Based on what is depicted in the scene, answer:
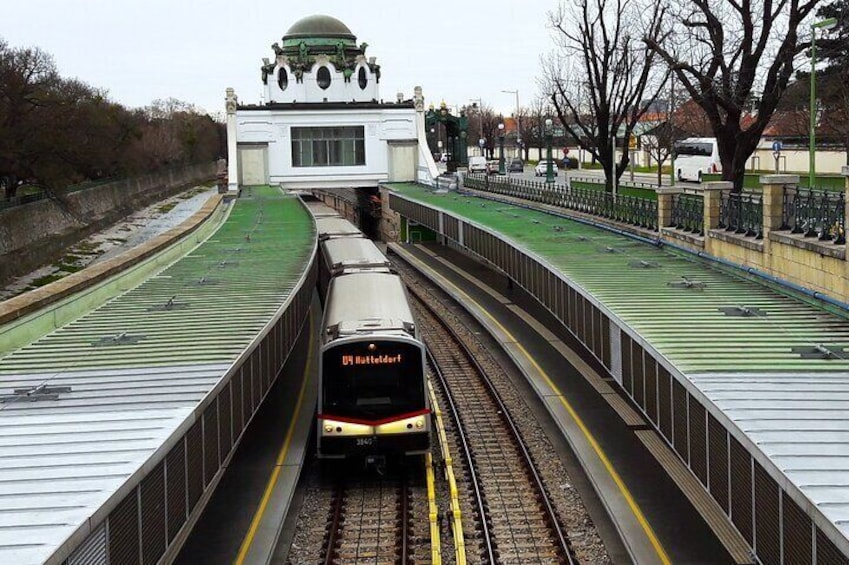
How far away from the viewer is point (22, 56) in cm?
6694

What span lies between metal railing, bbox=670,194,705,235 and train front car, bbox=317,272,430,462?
12704 mm

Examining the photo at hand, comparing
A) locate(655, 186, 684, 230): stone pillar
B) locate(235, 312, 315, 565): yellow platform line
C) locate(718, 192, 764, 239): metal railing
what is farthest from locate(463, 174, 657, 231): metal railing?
locate(235, 312, 315, 565): yellow platform line

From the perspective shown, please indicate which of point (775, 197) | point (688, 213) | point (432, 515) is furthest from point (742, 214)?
point (432, 515)

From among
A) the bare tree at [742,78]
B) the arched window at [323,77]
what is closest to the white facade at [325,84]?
the arched window at [323,77]

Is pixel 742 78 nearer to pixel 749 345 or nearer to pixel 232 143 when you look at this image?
pixel 749 345

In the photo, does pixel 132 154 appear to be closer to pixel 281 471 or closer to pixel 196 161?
pixel 196 161

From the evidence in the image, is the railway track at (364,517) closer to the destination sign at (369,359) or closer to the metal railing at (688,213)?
the destination sign at (369,359)

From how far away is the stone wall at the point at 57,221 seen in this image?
59250 mm

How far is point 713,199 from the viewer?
85.5 feet

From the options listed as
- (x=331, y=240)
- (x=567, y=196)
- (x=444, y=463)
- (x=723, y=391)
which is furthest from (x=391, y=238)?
(x=723, y=391)

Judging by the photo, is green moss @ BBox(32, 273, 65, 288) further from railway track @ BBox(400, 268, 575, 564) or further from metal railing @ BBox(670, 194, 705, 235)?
metal railing @ BBox(670, 194, 705, 235)

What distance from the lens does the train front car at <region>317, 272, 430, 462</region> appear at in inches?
687

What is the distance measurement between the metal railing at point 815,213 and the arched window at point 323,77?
5321 centimetres

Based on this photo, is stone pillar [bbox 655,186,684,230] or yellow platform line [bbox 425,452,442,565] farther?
stone pillar [bbox 655,186,684,230]
